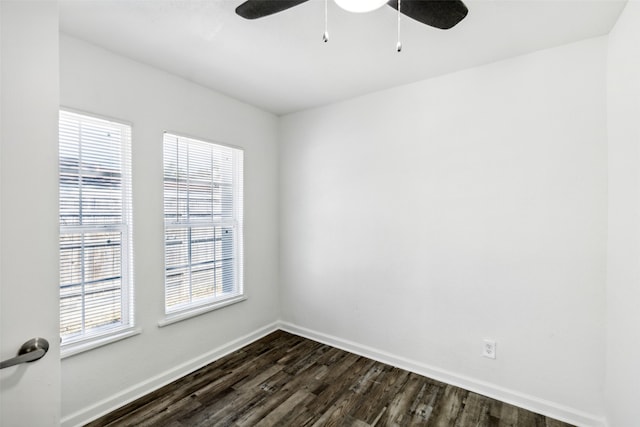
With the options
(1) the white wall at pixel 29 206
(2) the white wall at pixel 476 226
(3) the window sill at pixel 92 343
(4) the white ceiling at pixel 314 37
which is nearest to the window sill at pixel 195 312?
(3) the window sill at pixel 92 343

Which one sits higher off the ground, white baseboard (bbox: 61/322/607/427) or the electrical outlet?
the electrical outlet

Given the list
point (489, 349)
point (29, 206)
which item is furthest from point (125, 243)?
point (489, 349)

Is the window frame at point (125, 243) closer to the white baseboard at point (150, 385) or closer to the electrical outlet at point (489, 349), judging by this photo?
the white baseboard at point (150, 385)

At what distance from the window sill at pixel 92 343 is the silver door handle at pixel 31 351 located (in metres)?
1.19

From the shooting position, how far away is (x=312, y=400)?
85.5 inches

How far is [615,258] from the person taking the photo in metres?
1.70

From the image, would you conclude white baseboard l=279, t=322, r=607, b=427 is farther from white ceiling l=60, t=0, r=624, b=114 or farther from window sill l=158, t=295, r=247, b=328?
white ceiling l=60, t=0, r=624, b=114

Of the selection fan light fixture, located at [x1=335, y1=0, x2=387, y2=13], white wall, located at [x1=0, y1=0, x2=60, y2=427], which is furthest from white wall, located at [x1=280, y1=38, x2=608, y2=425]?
white wall, located at [x1=0, y1=0, x2=60, y2=427]

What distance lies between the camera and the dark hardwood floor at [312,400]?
196 cm

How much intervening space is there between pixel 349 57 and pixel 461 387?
2.68m

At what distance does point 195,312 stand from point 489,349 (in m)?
2.41

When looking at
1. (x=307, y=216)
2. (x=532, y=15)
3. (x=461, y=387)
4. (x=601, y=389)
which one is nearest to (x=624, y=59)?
(x=532, y=15)

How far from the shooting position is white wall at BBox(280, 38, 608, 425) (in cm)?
191

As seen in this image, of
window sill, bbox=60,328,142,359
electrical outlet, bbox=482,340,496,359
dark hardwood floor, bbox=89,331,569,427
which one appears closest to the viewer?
window sill, bbox=60,328,142,359
